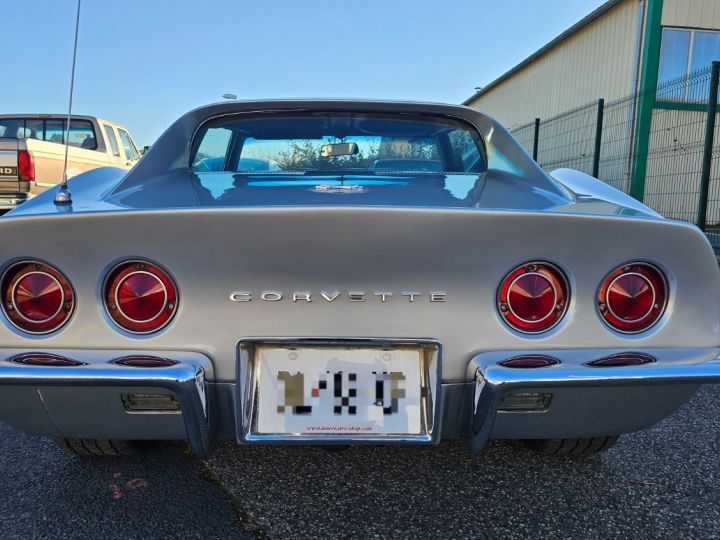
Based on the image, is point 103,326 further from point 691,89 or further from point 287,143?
point 691,89

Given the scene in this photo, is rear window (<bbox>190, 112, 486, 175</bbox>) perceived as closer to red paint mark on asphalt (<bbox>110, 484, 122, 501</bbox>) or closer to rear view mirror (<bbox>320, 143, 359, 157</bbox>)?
rear view mirror (<bbox>320, 143, 359, 157</bbox>)

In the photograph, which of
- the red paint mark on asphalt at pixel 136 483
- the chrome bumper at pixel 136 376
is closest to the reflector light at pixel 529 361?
the chrome bumper at pixel 136 376

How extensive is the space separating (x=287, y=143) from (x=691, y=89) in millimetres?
6445

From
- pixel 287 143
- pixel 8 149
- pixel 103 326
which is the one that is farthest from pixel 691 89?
pixel 8 149

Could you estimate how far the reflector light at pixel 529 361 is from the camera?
4.55ft

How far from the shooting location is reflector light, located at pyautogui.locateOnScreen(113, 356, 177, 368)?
4.48 feet

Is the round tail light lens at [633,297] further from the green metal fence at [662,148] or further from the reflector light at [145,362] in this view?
the green metal fence at [662,148]

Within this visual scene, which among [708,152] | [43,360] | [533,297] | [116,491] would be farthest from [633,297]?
[708,152]

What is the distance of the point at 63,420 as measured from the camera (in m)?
1.46

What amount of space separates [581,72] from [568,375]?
14453mm

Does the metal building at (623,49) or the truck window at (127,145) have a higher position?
the metal building at (623,49)

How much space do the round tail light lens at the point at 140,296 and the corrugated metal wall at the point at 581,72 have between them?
41.6 ft

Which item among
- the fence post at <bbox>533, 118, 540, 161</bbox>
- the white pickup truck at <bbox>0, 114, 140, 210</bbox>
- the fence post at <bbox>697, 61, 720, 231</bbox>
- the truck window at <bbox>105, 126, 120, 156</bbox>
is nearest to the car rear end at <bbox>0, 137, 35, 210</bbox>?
the white pickup truck at <bbox>0, 114, 140, 210</bbox>

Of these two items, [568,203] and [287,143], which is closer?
[568,203]
